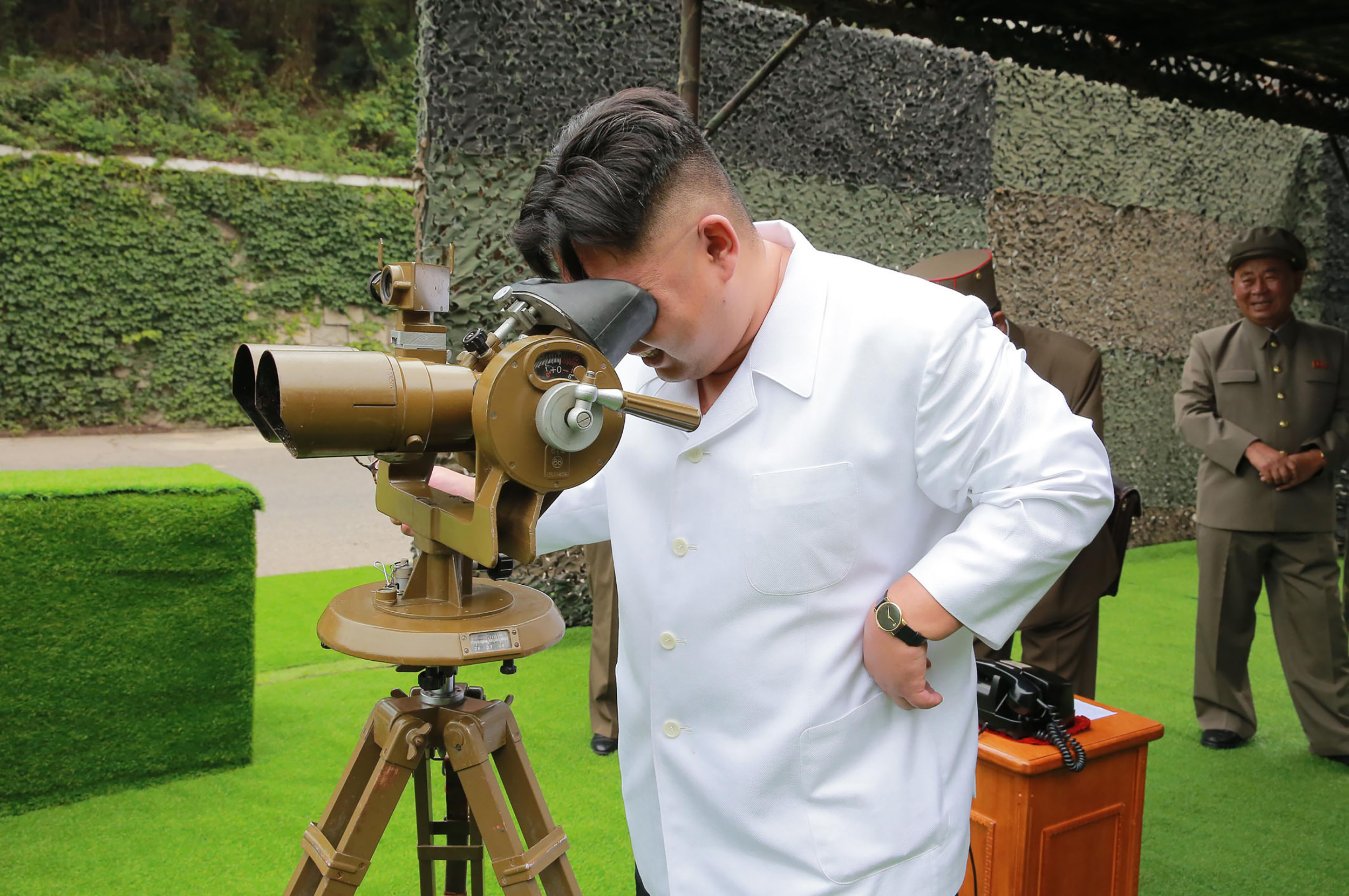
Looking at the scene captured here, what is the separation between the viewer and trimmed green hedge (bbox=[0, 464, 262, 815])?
3027 millimetres

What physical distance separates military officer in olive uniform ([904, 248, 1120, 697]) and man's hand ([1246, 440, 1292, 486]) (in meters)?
1.08

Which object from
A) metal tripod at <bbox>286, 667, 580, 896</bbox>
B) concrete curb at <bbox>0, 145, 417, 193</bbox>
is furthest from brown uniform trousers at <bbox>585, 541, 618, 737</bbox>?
concrete curb at <bbox>0, 145, 417, 193</bbox>

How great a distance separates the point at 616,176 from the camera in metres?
1.23

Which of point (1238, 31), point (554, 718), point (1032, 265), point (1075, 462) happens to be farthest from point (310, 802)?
point (1032, 265)

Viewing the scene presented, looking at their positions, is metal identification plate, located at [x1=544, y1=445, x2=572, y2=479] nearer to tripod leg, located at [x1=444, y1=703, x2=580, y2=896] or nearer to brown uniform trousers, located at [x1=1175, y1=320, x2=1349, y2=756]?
tripod leg, located at [x1=444, y1=703, x2=580, y2=896]

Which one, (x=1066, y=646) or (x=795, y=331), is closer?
(x=795, y=331)

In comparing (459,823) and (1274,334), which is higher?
(1274,334)

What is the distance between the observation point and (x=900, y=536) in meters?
1.35

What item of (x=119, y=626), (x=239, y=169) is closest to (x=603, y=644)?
(x=119, y=626)

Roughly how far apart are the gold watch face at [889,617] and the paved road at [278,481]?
5259 mm

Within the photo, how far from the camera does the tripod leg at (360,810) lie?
4.40ft

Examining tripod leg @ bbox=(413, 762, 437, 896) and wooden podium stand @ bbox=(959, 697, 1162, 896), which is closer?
tripod leg @ bbox=(413, 762, 437, 896)

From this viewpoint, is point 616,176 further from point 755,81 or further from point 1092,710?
point 755,81

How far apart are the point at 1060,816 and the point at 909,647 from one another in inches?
54.0
